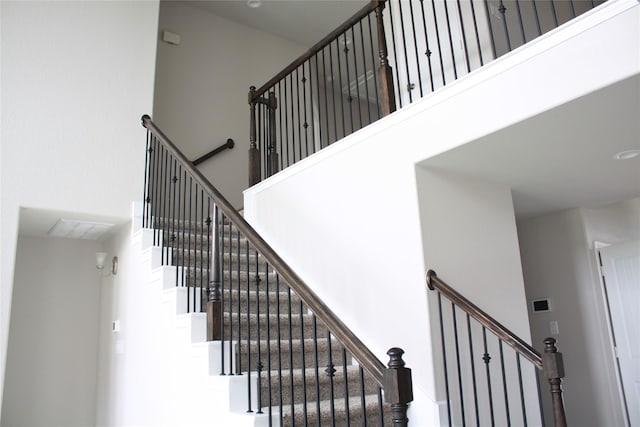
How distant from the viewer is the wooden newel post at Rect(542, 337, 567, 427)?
2.46 m

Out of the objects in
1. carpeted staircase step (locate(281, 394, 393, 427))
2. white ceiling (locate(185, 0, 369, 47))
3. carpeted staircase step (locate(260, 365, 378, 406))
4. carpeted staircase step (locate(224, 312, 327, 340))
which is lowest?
carpeted staircase step (locate(281, 394, 393, 427))

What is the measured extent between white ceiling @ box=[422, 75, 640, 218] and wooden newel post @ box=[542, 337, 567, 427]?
1136 mm

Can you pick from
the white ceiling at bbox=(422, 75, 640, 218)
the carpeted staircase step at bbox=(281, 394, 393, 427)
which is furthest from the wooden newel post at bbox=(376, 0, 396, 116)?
the carpeted staircase step at bbox=(281, 394, 393, 427)

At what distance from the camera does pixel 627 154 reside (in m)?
3.29

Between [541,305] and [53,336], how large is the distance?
4632 mm

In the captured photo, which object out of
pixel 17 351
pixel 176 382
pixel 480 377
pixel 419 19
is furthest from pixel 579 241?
pixel 17 351

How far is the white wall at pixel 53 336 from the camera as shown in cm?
426

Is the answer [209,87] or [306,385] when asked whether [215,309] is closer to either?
[306,385]

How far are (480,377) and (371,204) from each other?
1.32 meters

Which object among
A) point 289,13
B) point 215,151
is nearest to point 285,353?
point 215,151

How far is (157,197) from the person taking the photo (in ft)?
15.0

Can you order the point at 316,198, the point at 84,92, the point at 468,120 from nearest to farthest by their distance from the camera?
the point at 468,120
the point at 316,198
the point at 84,92

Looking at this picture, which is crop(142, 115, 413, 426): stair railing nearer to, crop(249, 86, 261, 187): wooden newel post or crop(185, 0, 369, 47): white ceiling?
crop(249, 86, 261, 187): wooden newel post

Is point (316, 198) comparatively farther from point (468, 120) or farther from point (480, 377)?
point (480, 377)
